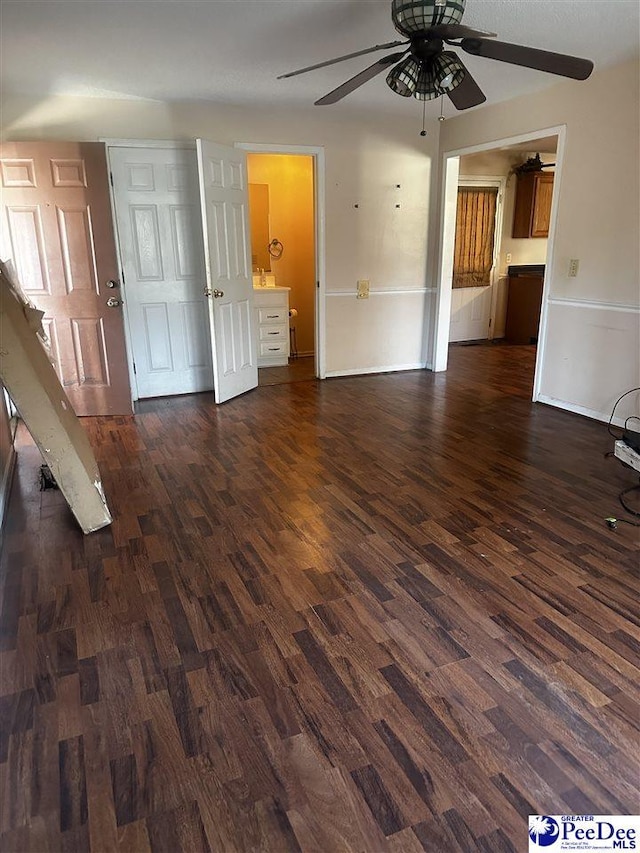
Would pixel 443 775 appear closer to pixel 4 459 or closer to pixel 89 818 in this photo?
pixel 89 818

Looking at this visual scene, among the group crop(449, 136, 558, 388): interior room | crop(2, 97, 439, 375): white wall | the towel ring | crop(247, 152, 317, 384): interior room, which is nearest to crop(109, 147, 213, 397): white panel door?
crop(2, 97, 439, 375): white wall

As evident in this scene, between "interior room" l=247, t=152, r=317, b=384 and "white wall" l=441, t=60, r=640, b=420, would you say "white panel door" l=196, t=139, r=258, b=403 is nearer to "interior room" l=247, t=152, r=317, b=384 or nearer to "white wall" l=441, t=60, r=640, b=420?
"interior room" l=247, t=152, r=317, b=384

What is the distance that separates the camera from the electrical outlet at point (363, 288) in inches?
225

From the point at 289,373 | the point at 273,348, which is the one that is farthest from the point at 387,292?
the point at 273,348

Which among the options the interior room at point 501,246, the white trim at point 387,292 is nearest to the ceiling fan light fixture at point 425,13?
the white trim at point 387,292

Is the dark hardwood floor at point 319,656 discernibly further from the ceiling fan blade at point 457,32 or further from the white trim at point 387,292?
the white trim at point 387,292

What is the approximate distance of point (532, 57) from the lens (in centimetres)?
235

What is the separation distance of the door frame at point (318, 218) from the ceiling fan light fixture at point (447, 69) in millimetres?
2708

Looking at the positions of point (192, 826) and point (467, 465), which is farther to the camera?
point (467, 465)

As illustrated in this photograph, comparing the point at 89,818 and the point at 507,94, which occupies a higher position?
the point at 507,94

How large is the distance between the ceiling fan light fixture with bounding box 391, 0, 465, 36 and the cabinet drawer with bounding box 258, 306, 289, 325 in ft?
13.6

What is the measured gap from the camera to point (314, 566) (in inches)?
97.3

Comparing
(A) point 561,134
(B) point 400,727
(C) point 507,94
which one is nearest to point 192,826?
(B) point 400,727

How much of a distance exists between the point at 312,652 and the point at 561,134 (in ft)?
13.9
